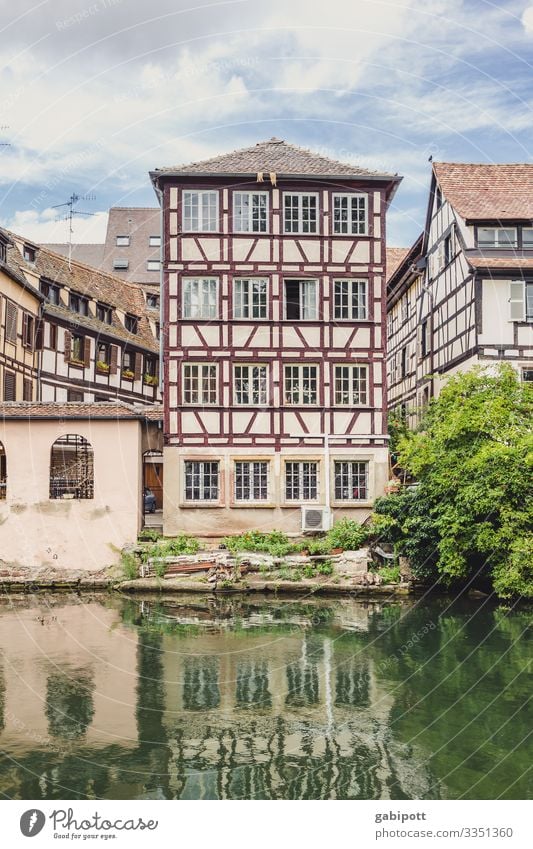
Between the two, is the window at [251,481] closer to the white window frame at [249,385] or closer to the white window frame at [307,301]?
the white window frame at [249,385]

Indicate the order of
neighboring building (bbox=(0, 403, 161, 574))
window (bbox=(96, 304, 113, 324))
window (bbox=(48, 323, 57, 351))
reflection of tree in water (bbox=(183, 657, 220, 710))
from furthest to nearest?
window (bbox=(96, 304, 113, 324)) → window (bbox=(48, 323, 57, 351)) → neighboring building (bbox=(0, 403, 161, 574)) → reflection of tree in water (bbox=(183, 657, 220, 710))

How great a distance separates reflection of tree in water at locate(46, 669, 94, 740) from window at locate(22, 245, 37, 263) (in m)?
25.9

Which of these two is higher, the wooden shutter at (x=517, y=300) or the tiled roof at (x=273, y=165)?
the tiled roof at (x=273, y=165)

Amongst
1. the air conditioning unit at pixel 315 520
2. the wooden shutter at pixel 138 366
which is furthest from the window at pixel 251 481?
the wooden shutter at pixel 138 366

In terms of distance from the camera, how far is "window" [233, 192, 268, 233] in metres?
29.9

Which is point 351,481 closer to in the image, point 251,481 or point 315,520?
point 315,520

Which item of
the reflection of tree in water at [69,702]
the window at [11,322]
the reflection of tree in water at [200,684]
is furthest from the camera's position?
the window at [11,322]

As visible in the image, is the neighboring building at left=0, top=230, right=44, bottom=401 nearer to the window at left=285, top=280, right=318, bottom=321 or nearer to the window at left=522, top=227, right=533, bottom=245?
the window at left=285, top=280, right=318, bottom=321

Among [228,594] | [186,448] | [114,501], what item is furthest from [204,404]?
[228,594]

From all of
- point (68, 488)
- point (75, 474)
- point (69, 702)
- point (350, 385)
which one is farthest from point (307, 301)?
point (69, 702)

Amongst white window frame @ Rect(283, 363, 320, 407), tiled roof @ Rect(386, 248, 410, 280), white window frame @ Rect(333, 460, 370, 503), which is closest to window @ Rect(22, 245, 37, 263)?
white window frame @ Rect(283, 363, 320, 407)

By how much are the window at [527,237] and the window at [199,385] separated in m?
11.8

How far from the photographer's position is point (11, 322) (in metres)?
34.0

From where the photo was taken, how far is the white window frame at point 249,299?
1172 inches
